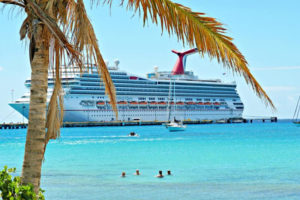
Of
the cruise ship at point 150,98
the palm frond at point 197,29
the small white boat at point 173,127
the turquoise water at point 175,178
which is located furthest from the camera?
the cruise ship at point 150,98

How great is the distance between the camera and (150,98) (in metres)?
76.2

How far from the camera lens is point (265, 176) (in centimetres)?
1712

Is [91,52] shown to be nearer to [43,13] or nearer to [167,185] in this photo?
[43,13]

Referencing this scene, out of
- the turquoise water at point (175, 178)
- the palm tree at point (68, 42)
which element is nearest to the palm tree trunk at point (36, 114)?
the palm tree at point (68, 42)

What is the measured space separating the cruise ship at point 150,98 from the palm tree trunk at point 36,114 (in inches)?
2134

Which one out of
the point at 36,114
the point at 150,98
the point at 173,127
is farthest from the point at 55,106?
the point at 150,98

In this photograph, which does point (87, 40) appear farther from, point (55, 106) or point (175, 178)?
point (175, 178)

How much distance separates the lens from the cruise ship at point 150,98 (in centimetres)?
6781

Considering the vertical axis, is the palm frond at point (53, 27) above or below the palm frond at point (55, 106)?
→ above

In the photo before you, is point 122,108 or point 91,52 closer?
point 91,52

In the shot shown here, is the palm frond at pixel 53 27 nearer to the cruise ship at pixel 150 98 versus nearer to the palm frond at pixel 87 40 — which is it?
the palm frond at pixel 87 40

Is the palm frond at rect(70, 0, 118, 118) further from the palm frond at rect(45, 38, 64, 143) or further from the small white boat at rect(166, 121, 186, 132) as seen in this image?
the small white boat at rect(166, 121, 186, 132)

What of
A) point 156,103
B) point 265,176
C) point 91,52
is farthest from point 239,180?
point 156,103

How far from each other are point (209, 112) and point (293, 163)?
2504 inches
